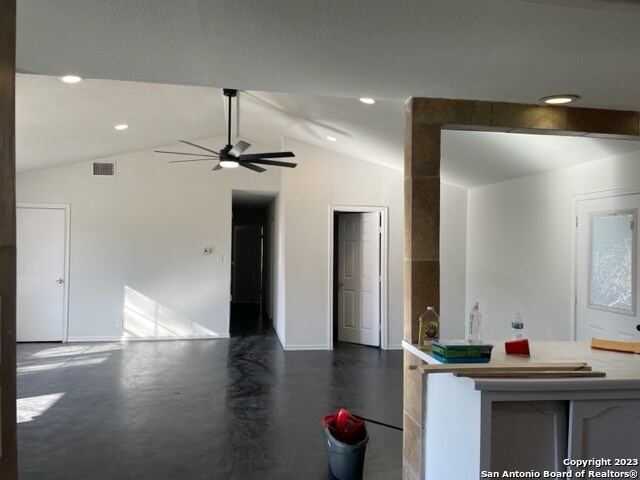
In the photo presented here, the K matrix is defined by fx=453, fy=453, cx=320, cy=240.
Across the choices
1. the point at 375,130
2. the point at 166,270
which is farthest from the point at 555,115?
the point at 166,270

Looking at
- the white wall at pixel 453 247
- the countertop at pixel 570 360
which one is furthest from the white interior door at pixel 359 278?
the countertop at pixel 570 360

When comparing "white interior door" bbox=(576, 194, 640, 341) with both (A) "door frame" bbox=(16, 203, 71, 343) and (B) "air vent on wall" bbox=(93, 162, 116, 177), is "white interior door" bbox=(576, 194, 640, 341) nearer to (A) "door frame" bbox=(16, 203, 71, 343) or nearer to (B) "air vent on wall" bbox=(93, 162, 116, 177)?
(B) "air vent on wall" bbox=(93, 162, 116, 177)

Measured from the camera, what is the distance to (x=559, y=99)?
2.56 meters

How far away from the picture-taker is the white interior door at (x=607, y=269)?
3467 millimetres

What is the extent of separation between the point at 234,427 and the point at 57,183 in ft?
16.7

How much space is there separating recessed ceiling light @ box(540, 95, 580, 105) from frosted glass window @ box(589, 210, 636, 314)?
1421 millimetres

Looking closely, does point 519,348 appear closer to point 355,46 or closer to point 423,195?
point 423,195

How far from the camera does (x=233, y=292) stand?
38.5 ft

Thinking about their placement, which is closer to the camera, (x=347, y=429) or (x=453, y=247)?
(x=347, y=429)

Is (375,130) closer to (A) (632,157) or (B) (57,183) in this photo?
(A) (632,157)

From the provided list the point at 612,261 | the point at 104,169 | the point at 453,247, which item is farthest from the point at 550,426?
the point at 104,169

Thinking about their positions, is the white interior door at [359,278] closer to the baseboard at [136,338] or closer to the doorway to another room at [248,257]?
the baseboard at [136,338]

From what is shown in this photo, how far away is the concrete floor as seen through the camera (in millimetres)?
3045

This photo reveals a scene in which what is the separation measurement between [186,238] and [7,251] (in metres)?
6.21
